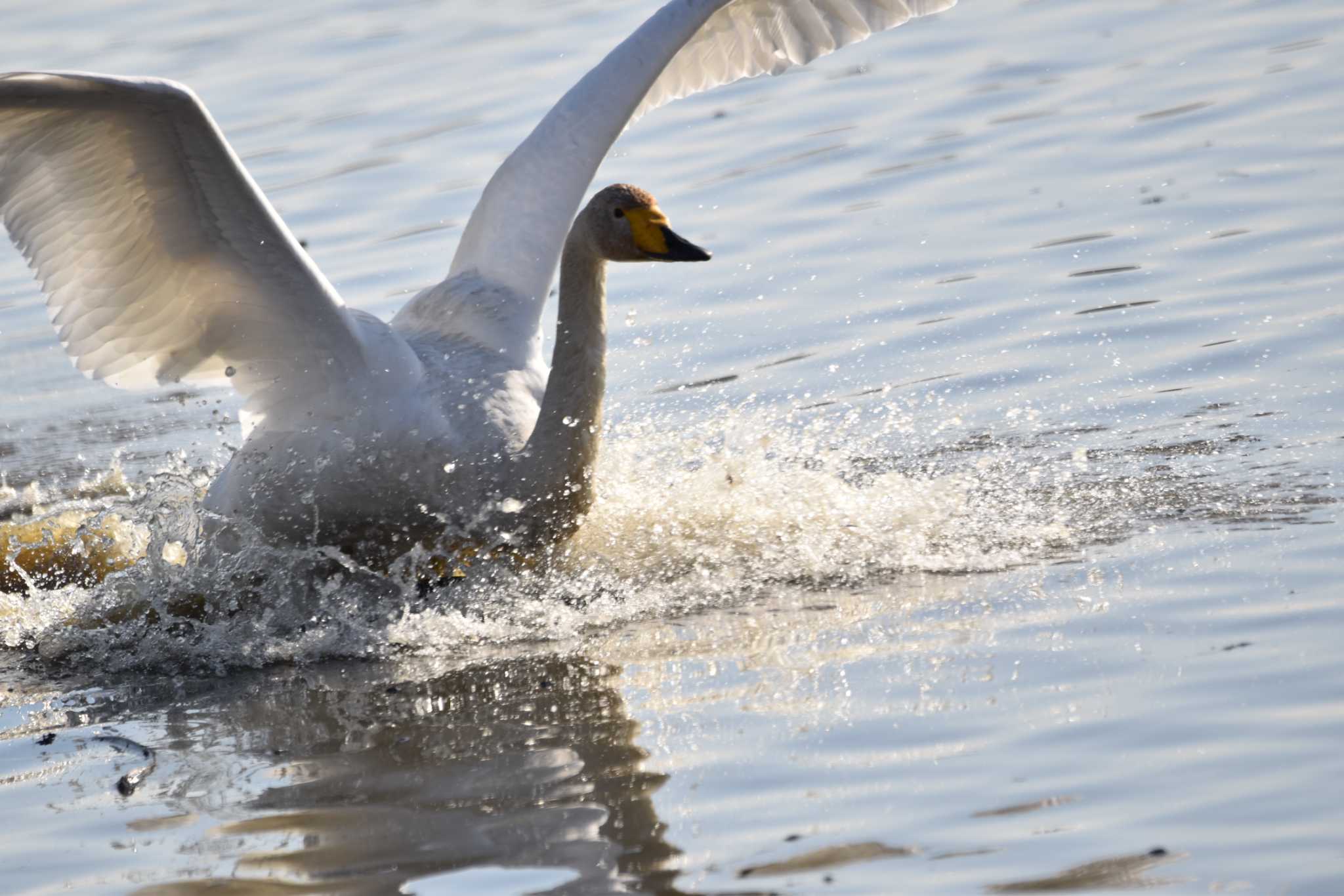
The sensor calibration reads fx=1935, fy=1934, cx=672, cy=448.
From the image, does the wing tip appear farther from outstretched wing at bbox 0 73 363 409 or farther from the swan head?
the swan head

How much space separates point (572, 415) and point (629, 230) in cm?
76

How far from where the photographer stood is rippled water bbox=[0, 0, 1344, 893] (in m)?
4.21

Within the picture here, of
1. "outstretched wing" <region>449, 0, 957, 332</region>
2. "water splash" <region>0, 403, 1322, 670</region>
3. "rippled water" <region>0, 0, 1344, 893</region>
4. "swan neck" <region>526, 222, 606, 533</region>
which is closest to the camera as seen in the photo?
"rippled water" <region>0, 0, 1344, 893</region>

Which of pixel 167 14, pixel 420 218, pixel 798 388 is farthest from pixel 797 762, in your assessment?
pixel 167 14

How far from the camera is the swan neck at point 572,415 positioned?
6.32 m

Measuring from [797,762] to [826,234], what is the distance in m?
5.93

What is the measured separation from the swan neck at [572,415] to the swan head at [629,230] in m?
0.13

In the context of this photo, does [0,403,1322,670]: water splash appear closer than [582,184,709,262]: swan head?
Yes

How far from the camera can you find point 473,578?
6.41 m

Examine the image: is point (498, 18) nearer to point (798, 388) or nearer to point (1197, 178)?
point (1197, 178)

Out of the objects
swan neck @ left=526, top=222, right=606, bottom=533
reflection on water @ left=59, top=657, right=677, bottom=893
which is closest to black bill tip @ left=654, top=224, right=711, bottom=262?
swan neck @ left=526, top=222, right=606, bottom=533

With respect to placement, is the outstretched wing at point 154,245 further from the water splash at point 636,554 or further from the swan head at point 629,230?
the swan head at point 629,230

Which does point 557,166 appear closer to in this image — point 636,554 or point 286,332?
point 286,332

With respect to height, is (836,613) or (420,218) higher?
(420,218)
